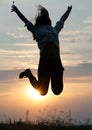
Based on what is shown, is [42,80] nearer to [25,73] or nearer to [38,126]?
[25,73]

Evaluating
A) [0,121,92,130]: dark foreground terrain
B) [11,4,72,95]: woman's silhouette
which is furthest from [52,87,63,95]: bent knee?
[0,121,92,130]: dark foreground terrain

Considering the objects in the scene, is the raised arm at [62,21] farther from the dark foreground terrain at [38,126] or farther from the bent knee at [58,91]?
the dark foreground terrain at [38,126]

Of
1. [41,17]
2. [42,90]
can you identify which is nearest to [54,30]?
[41,17]

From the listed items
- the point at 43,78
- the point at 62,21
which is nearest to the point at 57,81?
the point at 43,78

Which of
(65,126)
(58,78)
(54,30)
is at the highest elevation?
(54,30)

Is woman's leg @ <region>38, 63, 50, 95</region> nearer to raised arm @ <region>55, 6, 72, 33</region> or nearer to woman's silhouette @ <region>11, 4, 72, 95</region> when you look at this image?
woman's silhouette @ <region>11, 4, 72, 95</region>

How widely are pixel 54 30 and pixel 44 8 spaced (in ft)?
2.15

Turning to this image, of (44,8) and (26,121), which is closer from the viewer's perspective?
(44,8)

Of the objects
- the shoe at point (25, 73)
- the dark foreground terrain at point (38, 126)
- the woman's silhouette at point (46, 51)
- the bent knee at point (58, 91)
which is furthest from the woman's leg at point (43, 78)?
the dark foreground terrain at point (38, 126)

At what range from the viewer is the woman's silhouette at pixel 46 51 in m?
17.7

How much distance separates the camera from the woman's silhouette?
57.9ft

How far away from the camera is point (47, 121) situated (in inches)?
835

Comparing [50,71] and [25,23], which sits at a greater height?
[25,23]

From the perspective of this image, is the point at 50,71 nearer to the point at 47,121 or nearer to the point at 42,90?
the point at 42,90
